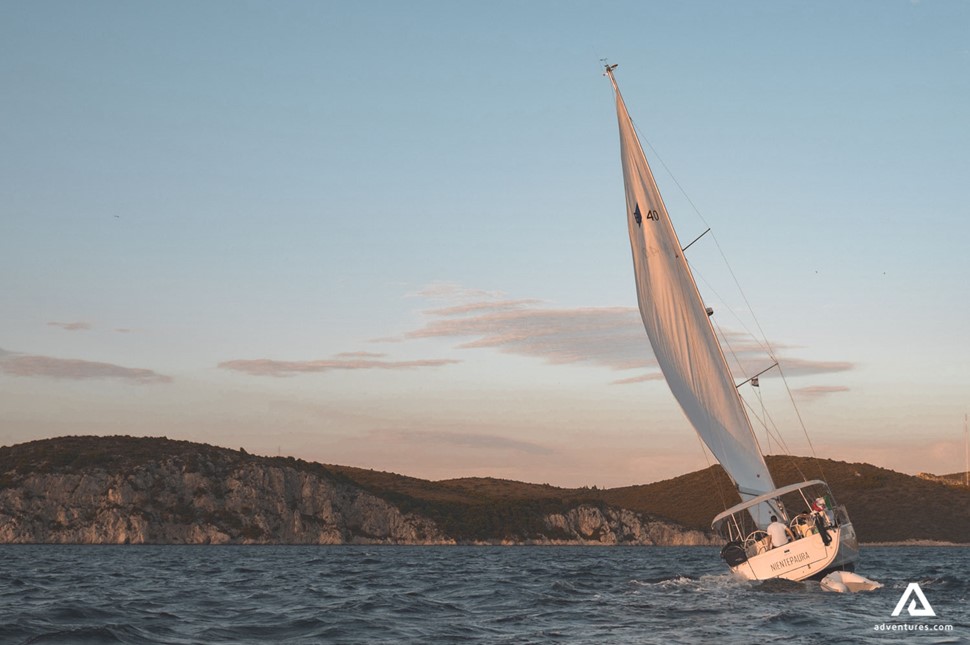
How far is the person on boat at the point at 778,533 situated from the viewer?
111ft

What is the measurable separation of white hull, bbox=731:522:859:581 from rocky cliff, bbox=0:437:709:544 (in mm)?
112924

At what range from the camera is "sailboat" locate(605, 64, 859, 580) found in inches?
1316

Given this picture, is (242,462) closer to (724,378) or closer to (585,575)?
(585,575)

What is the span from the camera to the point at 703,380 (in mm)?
33625

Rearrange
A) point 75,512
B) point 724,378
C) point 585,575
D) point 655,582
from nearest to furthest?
point 724,378 → point 655,582 → point 585,575 → point 75,512

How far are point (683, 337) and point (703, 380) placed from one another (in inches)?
65.7

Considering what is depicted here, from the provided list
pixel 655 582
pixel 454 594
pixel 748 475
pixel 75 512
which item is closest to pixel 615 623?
pixel 748 475

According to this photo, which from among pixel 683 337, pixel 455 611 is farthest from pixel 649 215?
pixel 455 611

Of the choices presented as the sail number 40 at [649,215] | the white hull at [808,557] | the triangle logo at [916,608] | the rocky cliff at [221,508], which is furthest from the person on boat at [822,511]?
the rocky cliff at [221,508]

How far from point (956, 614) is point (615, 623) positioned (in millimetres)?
10746

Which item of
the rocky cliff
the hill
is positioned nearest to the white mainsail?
the hill

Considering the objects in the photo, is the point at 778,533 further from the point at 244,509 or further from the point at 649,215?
the point at 244,509

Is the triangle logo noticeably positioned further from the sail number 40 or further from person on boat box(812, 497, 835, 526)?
the sail number 40

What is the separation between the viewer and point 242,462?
14925cm
